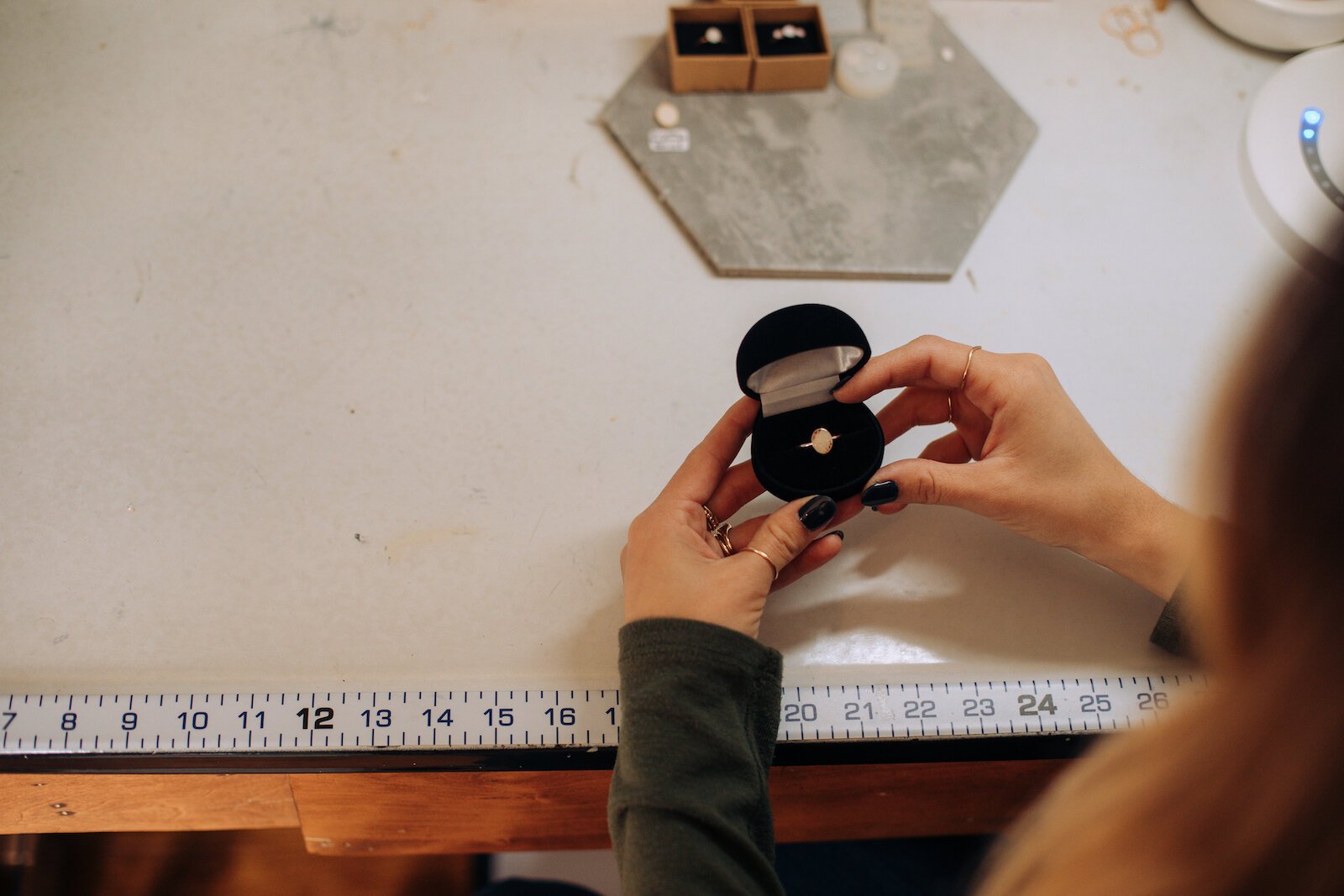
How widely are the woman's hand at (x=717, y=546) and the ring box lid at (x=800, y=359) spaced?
0.03 metres

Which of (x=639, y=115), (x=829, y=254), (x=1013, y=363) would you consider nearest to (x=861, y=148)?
(x=829, y=254)

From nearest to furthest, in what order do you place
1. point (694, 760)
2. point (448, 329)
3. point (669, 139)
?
point (694, 760)
point (448, 329)
point (669, 139)

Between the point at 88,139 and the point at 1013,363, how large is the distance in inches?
44.6

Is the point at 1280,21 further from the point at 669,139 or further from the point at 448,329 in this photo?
the point at 448,329

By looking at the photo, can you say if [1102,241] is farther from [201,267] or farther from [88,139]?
[88,139]

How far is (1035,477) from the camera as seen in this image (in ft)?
2.65

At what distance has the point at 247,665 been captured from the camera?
82 centimetres

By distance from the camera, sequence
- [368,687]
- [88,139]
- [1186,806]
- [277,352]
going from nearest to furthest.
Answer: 1. [1186,806]
2. [368,687]
3. [277,352]
4. [88,139]

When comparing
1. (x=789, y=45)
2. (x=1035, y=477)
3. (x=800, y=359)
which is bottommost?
(x=1035, y=477)

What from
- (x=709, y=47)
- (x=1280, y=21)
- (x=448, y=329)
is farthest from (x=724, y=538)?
(x=1280, y=21)

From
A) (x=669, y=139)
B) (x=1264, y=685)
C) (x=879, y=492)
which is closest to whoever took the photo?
(x=1264, y=685)

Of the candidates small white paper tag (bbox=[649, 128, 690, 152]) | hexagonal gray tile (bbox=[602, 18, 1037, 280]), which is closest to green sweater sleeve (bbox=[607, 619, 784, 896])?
hexagonal gray tile (bbox=[602, 18, 1037, 280])

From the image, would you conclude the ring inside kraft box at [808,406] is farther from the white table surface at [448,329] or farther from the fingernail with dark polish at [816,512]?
the white table surface at [448,329]

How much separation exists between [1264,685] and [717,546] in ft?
1.49
